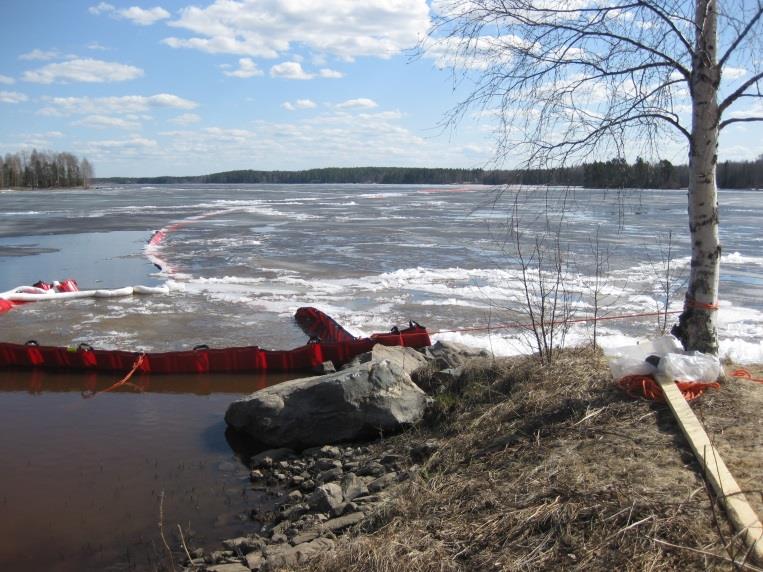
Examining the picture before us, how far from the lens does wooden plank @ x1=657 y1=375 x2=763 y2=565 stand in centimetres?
341

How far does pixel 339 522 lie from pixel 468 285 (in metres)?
12.2

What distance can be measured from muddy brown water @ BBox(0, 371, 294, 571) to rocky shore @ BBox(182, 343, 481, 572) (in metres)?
0.29

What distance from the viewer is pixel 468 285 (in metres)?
16.9

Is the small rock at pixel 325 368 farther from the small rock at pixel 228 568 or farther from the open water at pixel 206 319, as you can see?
the small rock at pixel 228 568

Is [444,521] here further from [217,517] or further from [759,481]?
[217,517]

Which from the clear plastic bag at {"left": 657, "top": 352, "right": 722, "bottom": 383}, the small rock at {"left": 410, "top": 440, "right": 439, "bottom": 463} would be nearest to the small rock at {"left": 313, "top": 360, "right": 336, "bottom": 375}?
the small rock at {"left": 410, "top": 440, "right": 439, "bottom": 463}

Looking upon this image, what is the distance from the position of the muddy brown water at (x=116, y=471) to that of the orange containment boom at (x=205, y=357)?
28cm

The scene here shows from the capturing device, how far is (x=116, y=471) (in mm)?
6785

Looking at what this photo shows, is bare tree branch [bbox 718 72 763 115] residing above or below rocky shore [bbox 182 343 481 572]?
above

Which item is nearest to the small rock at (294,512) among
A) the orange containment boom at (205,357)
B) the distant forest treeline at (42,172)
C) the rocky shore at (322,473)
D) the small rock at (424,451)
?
the rocky shore at (322,473)

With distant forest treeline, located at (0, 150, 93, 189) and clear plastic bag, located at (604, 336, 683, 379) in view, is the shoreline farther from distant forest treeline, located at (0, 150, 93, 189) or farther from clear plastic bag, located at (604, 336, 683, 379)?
distant forest treeline, located at (0, 150, 93, 189)

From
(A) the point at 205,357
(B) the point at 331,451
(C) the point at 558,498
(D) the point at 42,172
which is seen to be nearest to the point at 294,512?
(B) the point at 331,451

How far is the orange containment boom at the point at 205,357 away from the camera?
10156 millimetres

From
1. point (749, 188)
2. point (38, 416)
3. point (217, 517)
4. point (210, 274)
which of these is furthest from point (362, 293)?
point (749, 188)
